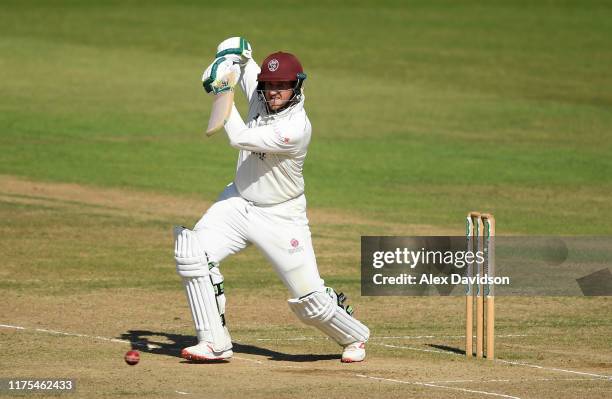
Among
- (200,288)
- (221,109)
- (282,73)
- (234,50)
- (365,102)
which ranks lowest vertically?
(200,288)

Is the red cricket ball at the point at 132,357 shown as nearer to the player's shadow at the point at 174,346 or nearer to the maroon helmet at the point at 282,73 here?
the player's shadow at the point at 174,346

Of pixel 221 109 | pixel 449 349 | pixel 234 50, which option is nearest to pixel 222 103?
pixel 221 109

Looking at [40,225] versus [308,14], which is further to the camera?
[308,14]

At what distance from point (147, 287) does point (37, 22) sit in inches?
964

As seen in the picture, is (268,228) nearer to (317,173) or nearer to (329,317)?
(329,317)

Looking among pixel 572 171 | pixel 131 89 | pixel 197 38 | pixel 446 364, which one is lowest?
pixel 446 364

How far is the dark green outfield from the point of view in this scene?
70.8ft

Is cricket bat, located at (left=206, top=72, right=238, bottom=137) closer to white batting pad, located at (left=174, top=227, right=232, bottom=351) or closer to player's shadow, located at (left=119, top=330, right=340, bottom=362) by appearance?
white batting pad, located at (left=174, top=227, right=232, bottom=351)

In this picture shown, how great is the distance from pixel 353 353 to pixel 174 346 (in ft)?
5.33

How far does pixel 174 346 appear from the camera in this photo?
11.6m

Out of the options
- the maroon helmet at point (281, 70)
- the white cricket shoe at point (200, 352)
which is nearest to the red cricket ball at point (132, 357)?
the white cricket shoe at point (200, 352)

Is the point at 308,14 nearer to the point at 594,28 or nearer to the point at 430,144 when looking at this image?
the point at 594,28

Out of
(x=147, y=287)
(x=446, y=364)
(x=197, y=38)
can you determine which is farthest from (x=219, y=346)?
(x=197, y=38)

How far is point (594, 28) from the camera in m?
38.8
